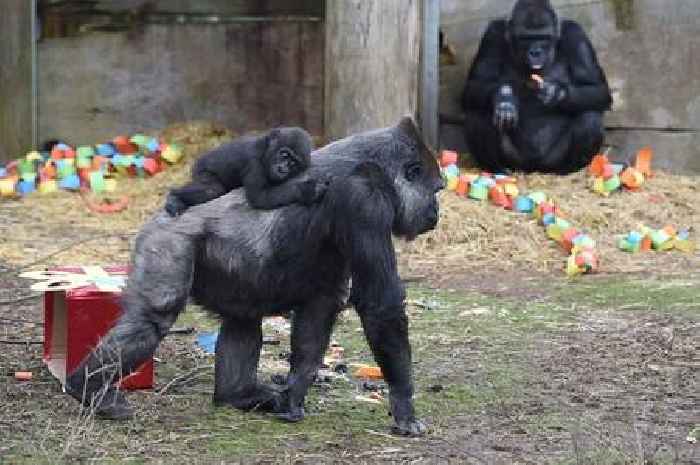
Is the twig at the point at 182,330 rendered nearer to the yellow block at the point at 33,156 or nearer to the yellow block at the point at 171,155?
the yellow block at the point at 171,155

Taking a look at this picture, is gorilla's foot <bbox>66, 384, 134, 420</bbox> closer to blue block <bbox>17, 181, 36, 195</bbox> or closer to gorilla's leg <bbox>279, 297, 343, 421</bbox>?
gorilla's leg <bbox>279, 297, 343, 421</bbox>

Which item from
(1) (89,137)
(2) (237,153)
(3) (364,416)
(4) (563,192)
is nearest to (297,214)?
(2) (237,153)

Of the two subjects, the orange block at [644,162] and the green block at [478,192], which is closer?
the green block at [478,192]

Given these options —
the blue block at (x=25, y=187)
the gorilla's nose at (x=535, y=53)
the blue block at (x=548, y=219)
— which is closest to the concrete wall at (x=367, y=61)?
the blue block at (x=548, y=219)

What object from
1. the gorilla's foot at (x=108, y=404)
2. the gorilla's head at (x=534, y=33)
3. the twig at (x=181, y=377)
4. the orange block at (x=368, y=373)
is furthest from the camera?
the gorilla's head at (x=534, y=33)

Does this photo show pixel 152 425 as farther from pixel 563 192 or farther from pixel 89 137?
pixel 89 137

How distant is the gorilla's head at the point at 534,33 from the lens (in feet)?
31.0

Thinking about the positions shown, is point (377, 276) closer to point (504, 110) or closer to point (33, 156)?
point (504, 110)

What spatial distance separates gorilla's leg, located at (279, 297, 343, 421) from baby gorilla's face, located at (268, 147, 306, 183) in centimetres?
46

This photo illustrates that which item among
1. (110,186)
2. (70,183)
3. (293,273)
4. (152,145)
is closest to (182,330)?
(293,273)

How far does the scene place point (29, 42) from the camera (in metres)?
10.1

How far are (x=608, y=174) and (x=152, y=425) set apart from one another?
5380 mm

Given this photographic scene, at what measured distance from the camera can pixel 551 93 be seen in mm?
9500

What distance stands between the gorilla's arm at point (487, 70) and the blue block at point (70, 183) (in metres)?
2.82
